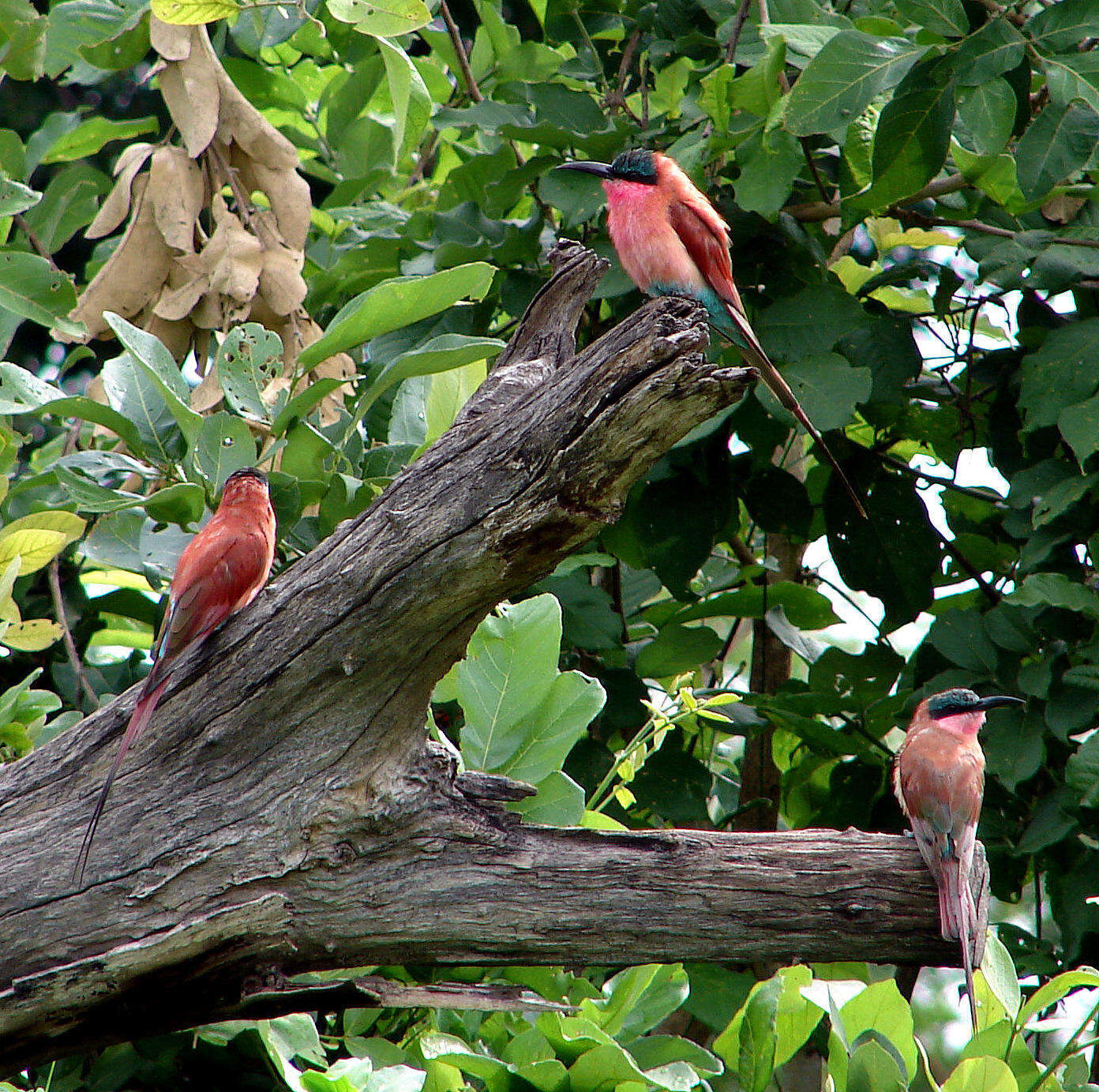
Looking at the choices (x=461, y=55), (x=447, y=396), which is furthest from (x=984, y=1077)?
(x=461, y=55)

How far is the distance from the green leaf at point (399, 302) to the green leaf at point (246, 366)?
1.13 feet

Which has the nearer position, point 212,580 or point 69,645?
point 212,580

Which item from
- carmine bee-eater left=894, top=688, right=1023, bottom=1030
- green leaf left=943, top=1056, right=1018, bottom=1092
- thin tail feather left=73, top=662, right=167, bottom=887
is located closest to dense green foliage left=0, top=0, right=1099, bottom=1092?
green leaf left=943, top=1056, right=1018, bottom=1092

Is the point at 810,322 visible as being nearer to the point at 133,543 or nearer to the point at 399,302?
the point at 399,302

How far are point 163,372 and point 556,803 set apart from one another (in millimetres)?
1334

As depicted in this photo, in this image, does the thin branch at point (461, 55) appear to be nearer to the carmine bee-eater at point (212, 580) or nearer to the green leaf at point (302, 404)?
the green leaf at point (302, 404)

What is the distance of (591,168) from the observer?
3422 millimetres

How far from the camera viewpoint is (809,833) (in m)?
2.30

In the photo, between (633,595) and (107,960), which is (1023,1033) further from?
(633,595)

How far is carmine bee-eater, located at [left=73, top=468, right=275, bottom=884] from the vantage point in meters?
2.28

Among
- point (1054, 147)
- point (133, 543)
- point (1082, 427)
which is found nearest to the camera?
point (1054, 147)

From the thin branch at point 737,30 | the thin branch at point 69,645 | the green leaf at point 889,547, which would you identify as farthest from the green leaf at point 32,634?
the thin branch at point 737,30

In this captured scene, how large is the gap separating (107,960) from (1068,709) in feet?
7.61

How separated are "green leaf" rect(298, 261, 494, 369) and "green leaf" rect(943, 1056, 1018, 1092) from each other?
5.76 ft
